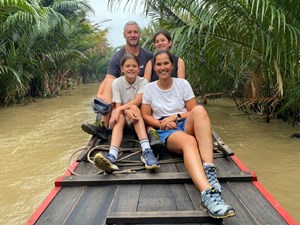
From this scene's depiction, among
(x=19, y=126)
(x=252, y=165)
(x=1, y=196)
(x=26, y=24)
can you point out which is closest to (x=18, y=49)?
(x=26, y=24)

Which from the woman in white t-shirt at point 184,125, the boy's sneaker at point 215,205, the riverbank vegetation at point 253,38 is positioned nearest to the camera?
the boy's sneaker at point 215,205

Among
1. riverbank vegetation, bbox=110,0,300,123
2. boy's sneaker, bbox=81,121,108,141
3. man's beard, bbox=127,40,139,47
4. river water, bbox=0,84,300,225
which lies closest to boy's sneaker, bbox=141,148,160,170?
boy's sneaker, bbox=81,121,108,141

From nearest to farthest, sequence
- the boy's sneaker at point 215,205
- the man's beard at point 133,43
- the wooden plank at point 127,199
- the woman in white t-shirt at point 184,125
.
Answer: the boy's sneaker at point 215,205 < the wooden plank at point 127,199 < the woman in white t-shirt at point 184,125 < the man's beard at point 133,43

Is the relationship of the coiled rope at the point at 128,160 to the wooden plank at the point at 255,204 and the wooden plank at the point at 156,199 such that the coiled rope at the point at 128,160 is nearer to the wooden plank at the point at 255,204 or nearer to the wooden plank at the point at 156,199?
the wooden plank at the point at 156,199

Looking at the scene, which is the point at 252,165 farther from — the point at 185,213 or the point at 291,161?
the point at 185,213

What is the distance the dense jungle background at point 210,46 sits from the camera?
464 cm

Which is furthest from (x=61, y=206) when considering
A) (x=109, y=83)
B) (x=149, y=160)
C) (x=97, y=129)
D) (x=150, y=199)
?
(x=109, y=83)

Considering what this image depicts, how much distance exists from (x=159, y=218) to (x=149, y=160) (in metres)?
0.88

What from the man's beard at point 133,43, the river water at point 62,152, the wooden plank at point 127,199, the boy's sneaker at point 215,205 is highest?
the man's beard at point 133,43

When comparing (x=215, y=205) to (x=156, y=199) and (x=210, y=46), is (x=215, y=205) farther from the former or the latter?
(x=210, y=46)

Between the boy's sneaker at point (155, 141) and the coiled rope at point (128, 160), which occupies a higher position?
the boy's sneaker at point (155, 141)

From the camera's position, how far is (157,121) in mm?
3256

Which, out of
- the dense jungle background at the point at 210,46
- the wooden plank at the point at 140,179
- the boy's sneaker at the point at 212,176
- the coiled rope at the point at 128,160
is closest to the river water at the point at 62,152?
the dense jungle background at the point at 210,46

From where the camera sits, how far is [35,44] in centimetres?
1190
